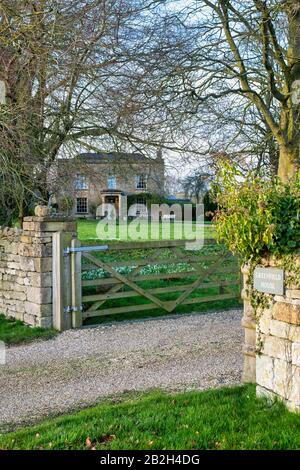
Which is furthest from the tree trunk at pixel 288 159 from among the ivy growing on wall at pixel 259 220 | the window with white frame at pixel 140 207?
the window with white frame at pixel 140 207

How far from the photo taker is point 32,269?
8344mm

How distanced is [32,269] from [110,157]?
4197mm

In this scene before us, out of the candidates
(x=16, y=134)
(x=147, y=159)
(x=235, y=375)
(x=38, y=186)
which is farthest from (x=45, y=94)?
(x=235, y=375)

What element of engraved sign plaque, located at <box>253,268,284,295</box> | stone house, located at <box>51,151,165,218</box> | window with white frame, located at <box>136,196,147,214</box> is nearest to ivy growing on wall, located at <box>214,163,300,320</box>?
engraved sign plaque, located at <box>253,268,284,295</box>

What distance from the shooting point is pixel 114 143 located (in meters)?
10.9

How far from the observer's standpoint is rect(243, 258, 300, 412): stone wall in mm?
3934

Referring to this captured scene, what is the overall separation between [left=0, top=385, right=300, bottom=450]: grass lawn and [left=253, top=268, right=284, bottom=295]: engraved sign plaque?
0.97 meters

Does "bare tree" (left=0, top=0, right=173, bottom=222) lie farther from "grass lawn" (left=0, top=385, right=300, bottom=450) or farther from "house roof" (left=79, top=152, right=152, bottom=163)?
"grass lawn" (left=0, top=385, right=300, bottom=450)

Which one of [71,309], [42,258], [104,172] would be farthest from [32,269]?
[104,172]

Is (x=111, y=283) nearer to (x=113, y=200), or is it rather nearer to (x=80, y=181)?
(x=80, y=181)

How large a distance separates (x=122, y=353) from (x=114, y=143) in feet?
18.5

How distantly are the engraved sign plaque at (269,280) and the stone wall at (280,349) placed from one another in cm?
7
